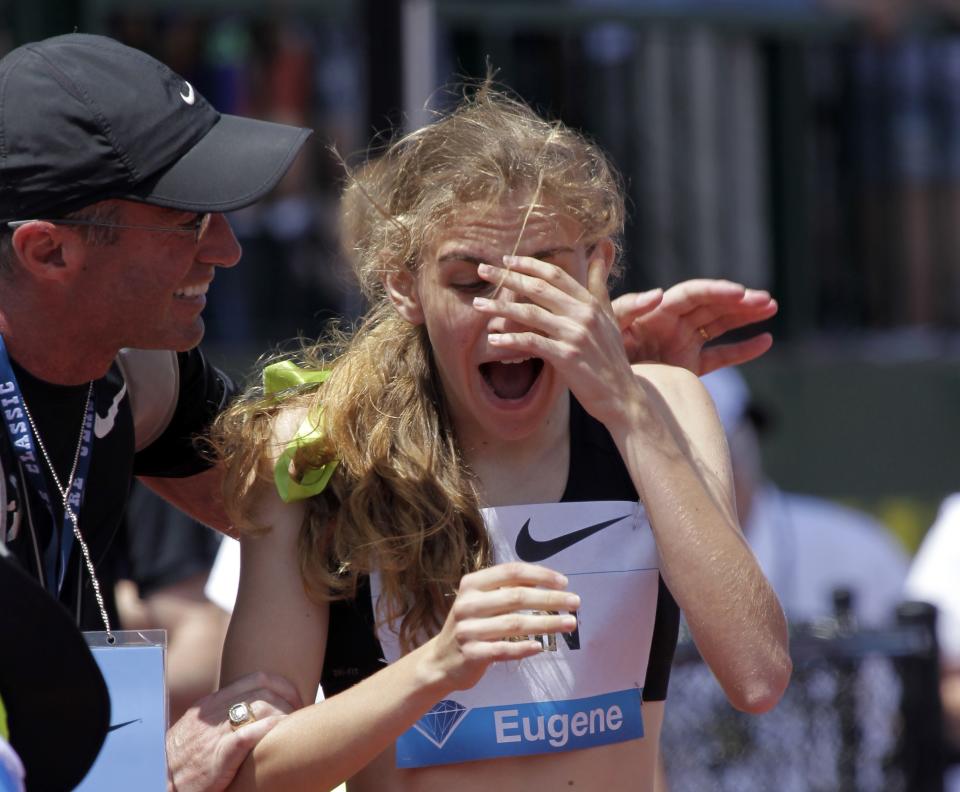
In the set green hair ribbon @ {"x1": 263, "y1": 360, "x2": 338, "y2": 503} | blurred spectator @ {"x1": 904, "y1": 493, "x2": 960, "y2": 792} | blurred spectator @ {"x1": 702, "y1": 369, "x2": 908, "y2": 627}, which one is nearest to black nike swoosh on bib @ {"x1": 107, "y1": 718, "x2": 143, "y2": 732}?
green hair ribbon @ {"x1": 263, "y1": 360, "x2": 338, "y2": 503}

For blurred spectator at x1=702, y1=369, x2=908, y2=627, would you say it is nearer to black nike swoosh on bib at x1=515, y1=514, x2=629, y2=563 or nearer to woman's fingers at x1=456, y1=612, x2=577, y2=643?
black nike swoosh on bib at x1=515, y1=514, x2=629, y2=563

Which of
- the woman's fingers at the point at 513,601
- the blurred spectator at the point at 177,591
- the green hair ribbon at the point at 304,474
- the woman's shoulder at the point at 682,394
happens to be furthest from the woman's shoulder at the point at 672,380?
the blurred spectator at the point at 177,591

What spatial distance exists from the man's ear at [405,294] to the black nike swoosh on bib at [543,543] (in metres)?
0.38

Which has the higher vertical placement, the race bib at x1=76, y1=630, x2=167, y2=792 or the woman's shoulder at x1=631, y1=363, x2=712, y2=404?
the woman's shoulder at x1=631, y1=363, x2=712, y2=404

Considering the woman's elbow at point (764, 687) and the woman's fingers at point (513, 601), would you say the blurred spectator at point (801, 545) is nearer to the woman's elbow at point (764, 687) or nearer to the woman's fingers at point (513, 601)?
the woman's elbow at point (764, 687)

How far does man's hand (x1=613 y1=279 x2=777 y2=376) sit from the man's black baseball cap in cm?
67

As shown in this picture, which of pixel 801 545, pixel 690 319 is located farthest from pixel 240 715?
pixel 801 545

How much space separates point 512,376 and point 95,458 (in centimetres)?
67

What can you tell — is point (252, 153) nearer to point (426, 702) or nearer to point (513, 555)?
point (513, 555)

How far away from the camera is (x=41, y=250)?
229 cm

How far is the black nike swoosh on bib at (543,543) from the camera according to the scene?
2357mm

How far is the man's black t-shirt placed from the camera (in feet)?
7.45

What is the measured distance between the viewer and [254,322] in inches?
292

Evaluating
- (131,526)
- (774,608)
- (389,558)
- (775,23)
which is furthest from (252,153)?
(775,23)
